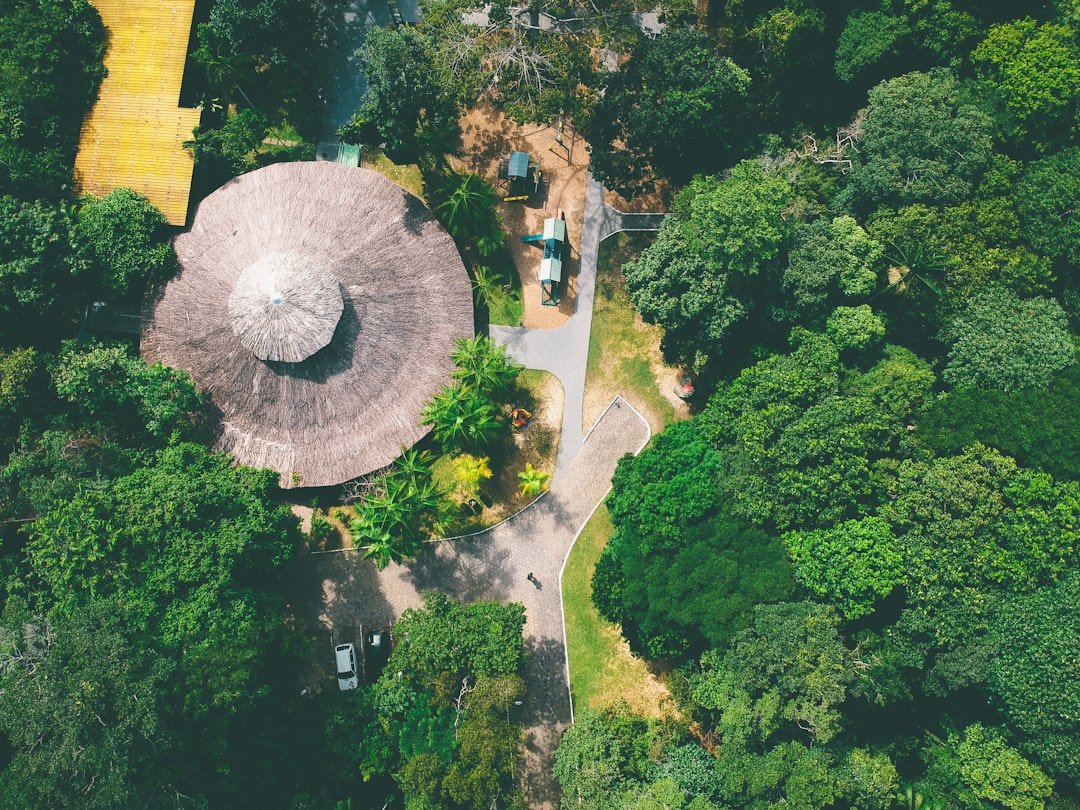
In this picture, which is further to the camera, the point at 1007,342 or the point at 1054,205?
the point at 1054,205

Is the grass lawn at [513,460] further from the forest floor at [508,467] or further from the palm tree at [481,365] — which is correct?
the palm tree at [481,365]

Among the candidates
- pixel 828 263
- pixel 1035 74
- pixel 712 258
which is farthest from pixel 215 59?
pixel 1035 74

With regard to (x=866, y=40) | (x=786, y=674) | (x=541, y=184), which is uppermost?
(x=866, y=40)

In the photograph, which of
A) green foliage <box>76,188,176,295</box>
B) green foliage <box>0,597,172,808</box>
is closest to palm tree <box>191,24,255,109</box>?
green foliage <box>76,188,176,295</box>

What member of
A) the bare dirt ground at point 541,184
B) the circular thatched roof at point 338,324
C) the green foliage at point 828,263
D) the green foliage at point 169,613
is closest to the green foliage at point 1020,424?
the green foliage at point 828,263

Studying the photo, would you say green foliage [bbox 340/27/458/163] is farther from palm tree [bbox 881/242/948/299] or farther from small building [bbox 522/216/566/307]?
palm tree [bbox 881/242/948/299]

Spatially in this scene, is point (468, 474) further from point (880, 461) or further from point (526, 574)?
point (880, 461)

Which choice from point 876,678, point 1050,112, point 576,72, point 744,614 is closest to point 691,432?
point 744,614

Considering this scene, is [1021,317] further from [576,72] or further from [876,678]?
[576,72]
